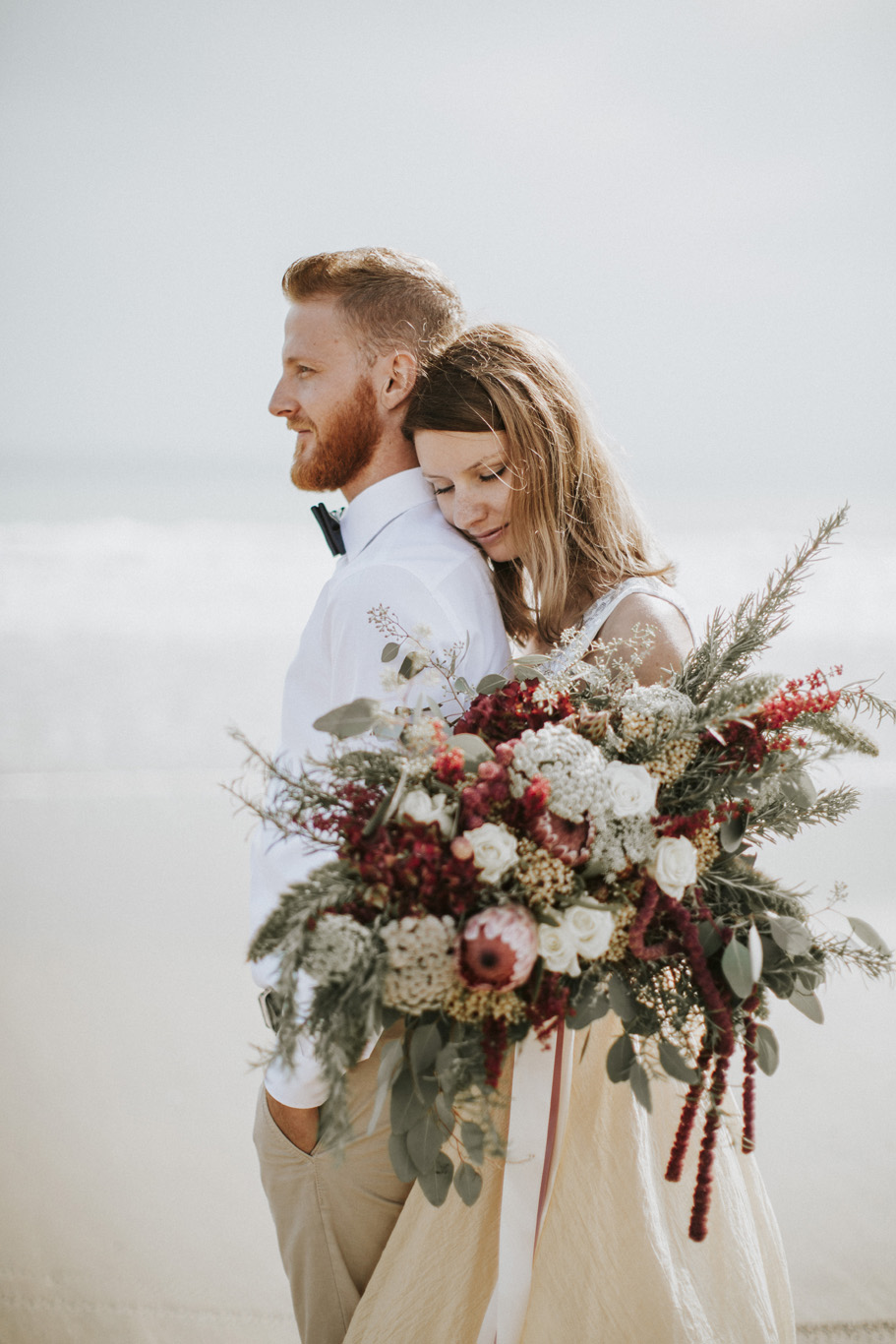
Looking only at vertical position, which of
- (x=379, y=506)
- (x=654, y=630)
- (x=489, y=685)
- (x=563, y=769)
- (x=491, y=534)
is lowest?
(x=563, y=769)

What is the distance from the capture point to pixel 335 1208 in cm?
161

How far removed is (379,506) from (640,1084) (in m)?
1.26

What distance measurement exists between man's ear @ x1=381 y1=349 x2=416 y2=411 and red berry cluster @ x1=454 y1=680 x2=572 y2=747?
0.96 m

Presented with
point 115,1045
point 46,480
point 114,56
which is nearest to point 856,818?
point 115,1045

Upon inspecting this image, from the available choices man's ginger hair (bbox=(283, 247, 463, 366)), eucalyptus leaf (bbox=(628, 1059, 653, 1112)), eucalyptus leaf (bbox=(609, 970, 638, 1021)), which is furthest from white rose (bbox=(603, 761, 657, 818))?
man's ginger hair (bbox=(283, 247, 463, 366))

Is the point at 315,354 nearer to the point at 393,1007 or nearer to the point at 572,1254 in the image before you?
the point at 393,1007

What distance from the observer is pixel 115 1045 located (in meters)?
3.87

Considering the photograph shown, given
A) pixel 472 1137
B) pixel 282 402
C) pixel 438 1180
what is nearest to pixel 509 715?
pixel 472 1137

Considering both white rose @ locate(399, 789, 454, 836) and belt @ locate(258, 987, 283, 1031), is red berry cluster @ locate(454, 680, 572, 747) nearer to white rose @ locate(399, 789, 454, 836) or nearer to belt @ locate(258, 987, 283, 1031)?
white rose @ locate(399, 789, 454, 836)

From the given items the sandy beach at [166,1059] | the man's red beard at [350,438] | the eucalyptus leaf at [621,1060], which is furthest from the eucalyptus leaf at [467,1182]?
the sandy beach at [166,1059]

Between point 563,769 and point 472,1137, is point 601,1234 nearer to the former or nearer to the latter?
point 472,1137

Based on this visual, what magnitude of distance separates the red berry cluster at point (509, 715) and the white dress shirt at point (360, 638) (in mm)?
272

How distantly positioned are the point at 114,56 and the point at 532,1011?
1024 centimetres

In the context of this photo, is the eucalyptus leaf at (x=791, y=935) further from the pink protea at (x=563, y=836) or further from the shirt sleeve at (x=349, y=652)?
the shirt sleeve at (x=349, y=652)
